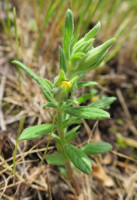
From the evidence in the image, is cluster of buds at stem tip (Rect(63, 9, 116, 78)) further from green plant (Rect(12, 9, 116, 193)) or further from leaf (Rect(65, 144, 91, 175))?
leaf (Rect(65, 144, 91, 175))

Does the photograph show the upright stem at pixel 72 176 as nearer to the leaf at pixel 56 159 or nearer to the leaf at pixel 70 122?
the leaf at pixel 56 159

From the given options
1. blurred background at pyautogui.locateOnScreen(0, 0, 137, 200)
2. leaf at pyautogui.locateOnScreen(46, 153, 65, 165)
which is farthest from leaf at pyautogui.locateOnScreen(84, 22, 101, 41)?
leaf at pyautogui.locateOnScreen(46, 153, 65, 165)

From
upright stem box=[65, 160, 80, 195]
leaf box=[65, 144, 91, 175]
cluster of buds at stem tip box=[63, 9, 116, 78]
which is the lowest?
upright stem box=[65, 160, 80, 195]

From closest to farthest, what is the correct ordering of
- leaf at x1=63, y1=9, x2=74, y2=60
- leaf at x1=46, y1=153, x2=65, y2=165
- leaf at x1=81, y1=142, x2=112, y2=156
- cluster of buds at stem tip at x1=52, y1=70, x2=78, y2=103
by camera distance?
cluster of buds at stem tip at x1=52, y1=70, x2=78, y2=103, leaf at x1=63, y1=9, x2=74, y2=60, leaf at x1=46, y1=153, x2=65, y2=165, leaf at x1=81, y1=142, x2=112, y2=156

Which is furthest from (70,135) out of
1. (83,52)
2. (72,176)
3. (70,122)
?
(83,52)

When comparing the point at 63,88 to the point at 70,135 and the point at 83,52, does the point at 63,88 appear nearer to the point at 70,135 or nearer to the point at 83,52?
the point at 83,52

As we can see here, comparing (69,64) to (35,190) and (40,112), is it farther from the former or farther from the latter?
(35,190)
